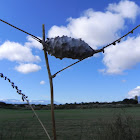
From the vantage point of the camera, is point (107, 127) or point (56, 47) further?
point (107, 127)

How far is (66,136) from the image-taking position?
2221 mm

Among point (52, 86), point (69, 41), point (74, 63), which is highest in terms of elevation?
point (69, 41)

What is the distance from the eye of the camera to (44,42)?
3.59 feet

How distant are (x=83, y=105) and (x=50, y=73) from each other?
22.1 ft

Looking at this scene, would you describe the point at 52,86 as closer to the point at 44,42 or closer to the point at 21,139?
the point at 44,42

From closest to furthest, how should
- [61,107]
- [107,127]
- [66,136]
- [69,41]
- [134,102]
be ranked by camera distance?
[69,41]
[107,127]
[66,136]
[61,107]
[134,102]

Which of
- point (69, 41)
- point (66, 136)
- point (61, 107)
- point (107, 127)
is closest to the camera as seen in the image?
point (69, 41)

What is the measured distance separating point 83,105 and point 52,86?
22.1 feet

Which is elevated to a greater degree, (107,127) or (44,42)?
(44,42)

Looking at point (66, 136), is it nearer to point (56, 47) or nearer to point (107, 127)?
point (107, 127)

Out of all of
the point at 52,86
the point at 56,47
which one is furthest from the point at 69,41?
the point at 52,86

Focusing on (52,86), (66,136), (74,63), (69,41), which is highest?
(69,41)

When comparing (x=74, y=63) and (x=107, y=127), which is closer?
(x=74, y=63)

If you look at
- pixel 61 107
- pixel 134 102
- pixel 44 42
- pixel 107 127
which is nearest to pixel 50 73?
pixel 44 42
